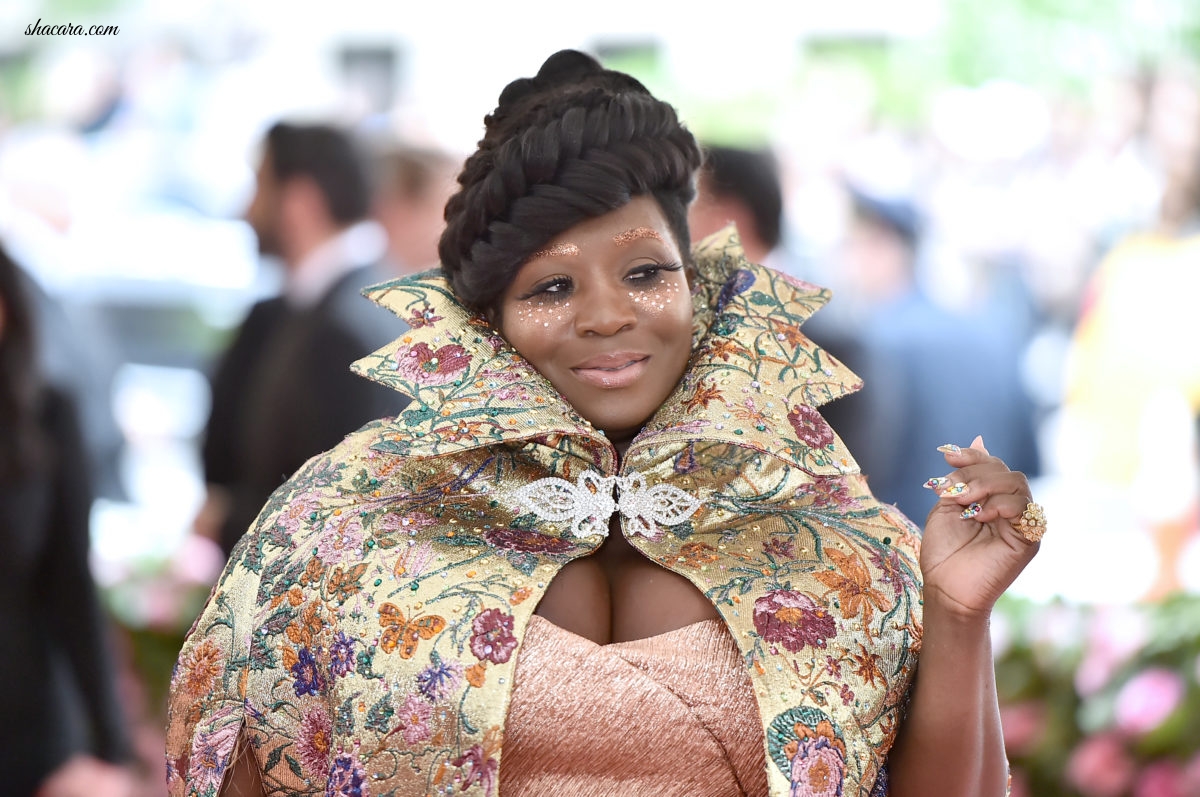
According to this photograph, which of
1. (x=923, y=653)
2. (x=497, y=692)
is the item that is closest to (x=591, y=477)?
(x=497, y=692)

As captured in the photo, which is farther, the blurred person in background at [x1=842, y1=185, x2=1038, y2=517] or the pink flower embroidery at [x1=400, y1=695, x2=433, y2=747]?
the blurred person in background at [x1=842, y1=185, x2=1038, y2=517]

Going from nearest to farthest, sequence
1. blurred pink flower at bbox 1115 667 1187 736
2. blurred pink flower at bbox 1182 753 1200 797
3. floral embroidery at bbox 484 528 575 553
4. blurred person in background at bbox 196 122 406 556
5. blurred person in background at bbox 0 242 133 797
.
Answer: floral embroidery at bbox 484 528 575 553
blurred person in background at bbox 0 242 133 797
blurred pink flower at bbox 1182 753 1200 797
blurred pink flower at bbox 1115 667 1187 736
blurred person in background at bbox 196 122 406 556

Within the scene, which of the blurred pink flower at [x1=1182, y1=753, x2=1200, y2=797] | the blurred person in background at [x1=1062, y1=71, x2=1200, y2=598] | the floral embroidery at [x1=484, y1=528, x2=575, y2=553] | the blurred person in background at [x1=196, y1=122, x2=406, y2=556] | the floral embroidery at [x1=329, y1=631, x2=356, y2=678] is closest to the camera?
the floral embroidery at [x1=329, y1=631, x2=356, y2=678]

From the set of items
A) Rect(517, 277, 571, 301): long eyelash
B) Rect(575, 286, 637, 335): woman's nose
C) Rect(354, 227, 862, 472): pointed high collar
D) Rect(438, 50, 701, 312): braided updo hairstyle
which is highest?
Rect(438, 50, 701, 312): braided updo hairstyle

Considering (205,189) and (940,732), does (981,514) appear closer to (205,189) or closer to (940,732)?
(940,732)

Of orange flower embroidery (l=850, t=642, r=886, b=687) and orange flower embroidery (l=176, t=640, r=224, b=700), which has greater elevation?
orange flower embroidery (l=176, t=640, r=224, b=700)

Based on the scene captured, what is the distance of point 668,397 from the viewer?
6.90 feet

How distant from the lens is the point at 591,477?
2.06m

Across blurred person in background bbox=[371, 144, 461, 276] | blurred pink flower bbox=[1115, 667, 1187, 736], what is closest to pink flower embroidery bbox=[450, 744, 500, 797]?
blurred pink flower bbox=[1115, 667, 1187, 736]

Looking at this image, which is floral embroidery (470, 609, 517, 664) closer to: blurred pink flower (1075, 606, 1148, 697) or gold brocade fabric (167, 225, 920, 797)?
gold brocade fabric (167, 225, 920, 797)

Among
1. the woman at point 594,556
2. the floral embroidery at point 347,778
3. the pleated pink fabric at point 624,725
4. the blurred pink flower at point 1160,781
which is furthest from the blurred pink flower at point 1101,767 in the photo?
the floral embroidery at point 347,778

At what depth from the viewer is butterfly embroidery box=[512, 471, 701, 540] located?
205cm

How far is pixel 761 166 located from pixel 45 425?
197 centimetres

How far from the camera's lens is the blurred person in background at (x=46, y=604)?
3.15 m
